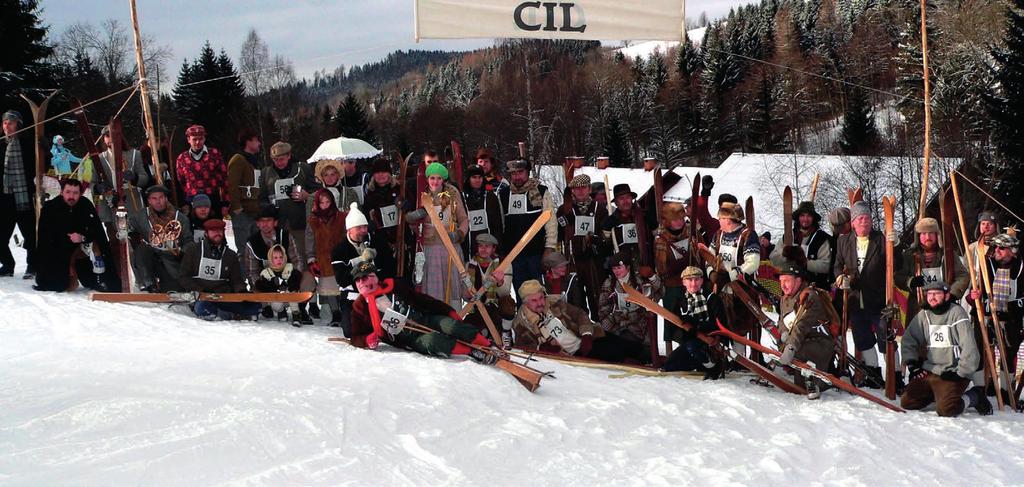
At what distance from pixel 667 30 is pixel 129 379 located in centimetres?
547

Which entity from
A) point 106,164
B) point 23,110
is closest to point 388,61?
point 23,110

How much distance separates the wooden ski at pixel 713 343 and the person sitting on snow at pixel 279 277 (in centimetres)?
313

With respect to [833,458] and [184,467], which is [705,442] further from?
[184,467]

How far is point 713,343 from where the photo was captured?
7113 mm

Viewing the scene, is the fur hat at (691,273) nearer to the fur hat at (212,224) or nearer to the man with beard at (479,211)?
the man with beard at (479,211)

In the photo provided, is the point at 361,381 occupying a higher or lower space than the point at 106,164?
lower

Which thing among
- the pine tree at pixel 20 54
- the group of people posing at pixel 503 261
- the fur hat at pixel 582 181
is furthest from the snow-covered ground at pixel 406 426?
the pine tree at pixel 20 54

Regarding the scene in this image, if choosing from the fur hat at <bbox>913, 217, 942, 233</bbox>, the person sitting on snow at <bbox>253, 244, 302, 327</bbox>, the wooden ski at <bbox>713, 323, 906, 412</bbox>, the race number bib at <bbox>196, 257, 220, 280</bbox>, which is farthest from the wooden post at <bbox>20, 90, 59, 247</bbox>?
the fur hat at <bbox>913, 217, 942, 233</bbox>

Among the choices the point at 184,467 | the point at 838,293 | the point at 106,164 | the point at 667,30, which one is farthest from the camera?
the point at 106,164

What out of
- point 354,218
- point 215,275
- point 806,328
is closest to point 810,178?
point 806,328

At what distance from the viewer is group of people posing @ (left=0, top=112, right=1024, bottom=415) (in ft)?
22.6

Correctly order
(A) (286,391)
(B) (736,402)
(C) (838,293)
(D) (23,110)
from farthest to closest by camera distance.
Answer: (D) (23,110) < (C) (838,293) < (B) (736,402) < (A) (286,391)

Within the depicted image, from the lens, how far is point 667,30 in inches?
317

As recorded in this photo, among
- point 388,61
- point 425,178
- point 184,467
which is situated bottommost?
point 184,467
